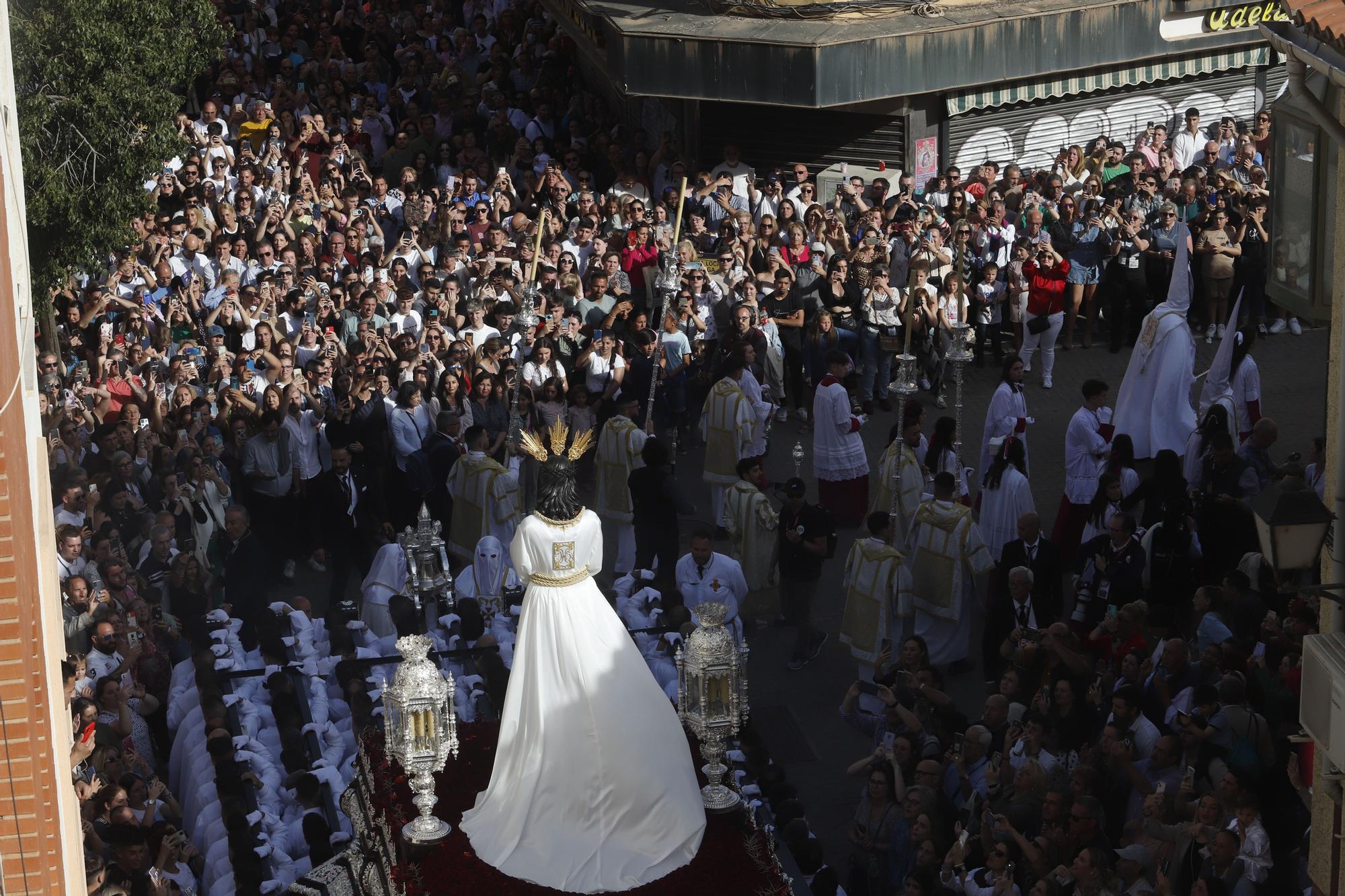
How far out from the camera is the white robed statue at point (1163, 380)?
19.3 meters

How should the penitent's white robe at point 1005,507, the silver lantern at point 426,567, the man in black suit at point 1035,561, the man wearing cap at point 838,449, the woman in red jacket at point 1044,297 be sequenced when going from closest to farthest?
1. the man in black suit at point 1035,561
2. the silver lantern at point 426,567
3. the penitent's white robe at point 1005,507
4. the man wearing cap at point 838,449
5. the woman in red jacket at point 1044,297

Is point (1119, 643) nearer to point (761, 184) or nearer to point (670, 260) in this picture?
point (670, 260)

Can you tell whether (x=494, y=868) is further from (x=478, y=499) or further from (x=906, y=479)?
(x=906, y=479)

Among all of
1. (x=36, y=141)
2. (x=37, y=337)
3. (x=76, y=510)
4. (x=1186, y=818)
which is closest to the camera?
(x=1186, y=818)

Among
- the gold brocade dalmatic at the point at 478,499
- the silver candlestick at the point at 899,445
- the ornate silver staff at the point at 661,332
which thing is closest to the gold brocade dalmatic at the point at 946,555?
the silver candlestick at the point at 899,445

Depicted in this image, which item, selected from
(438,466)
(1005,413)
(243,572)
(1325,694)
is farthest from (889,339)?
(1325,694)

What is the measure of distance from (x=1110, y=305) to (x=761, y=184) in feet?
15.8

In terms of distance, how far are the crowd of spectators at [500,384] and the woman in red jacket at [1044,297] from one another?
0.12 ft

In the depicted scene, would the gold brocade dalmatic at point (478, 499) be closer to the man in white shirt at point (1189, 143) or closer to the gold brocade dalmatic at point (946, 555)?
the gold brocade dalmatic at point (946, 555)

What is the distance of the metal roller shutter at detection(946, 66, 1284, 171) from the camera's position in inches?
1072

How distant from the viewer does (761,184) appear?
25.5 metres

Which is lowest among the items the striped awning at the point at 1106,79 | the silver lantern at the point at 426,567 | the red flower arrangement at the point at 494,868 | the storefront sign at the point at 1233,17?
the red flower arrangement at the point at 494,868

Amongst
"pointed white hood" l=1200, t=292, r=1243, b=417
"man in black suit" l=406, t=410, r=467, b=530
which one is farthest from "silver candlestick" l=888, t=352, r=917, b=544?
"man in black suit" l=406, t=410, r=467, b=530


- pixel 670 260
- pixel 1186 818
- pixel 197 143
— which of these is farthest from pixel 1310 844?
pixel 197 143
